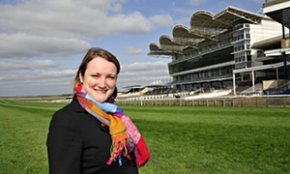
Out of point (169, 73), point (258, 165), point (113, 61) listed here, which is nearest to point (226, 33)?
point (169, 73)

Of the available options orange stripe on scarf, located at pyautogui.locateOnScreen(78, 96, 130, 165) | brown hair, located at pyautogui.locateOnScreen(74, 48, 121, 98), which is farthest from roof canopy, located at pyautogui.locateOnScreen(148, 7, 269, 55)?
orange stripe on scarf, located at pyautogui.locateOnScreen(78, 96, 130, 165)

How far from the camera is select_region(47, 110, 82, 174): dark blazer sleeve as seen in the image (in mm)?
2299

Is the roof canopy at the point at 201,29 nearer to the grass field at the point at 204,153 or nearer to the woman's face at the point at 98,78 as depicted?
the grass field at the point at 204,153

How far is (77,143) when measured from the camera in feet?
7.66

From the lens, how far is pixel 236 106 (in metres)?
34.5

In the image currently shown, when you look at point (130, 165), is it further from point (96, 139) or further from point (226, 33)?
point (226, 33)

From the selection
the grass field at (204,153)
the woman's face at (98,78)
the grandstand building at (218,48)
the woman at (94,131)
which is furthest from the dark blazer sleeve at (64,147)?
the grandstand building at (218,48)

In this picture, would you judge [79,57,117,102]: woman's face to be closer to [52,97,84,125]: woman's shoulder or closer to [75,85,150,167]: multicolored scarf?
[75,85,150,167]: multicolored scarf

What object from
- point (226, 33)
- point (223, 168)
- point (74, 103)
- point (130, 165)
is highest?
point (226, 33)

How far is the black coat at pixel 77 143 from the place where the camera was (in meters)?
2.30

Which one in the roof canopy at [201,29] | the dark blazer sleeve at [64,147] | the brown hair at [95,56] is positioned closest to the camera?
the dark blazer sleeve at [64,147]

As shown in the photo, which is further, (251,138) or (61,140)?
(251,138)

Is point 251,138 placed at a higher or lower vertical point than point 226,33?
lower

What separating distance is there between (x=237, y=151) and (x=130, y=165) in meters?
8.26
